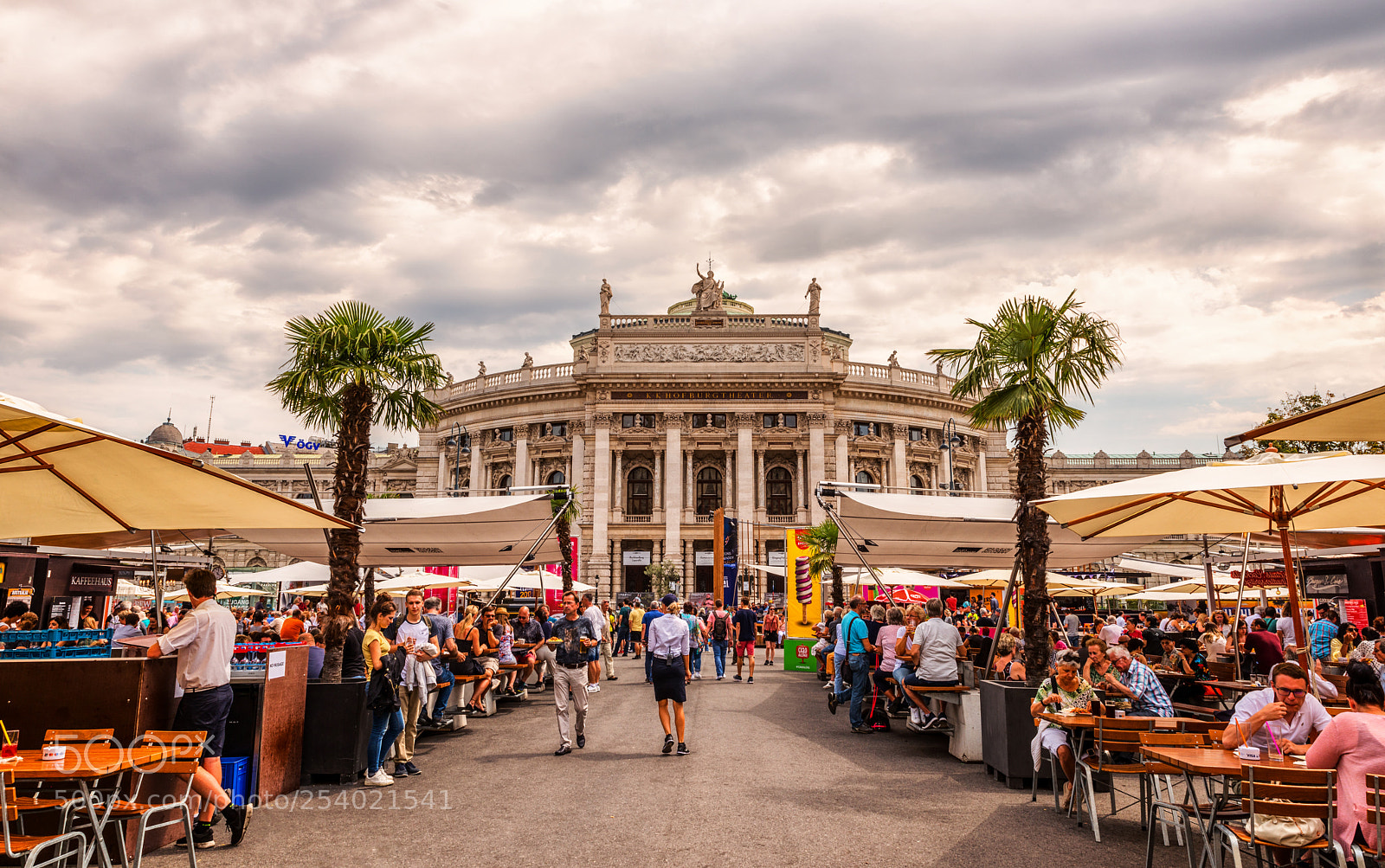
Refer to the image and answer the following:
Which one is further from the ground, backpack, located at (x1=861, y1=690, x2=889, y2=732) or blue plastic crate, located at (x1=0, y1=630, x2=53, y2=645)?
blue plastic crate, located at (x1=0, y1=630, x2=53, y2=645)

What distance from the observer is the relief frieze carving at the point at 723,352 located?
181 feet

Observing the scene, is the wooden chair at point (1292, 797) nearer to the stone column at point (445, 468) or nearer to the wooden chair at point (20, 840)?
the wooden chair at point (20, 840)

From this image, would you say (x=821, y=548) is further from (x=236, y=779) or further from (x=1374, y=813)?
(x=1374, y=813)

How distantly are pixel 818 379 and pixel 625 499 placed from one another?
48.1 ft

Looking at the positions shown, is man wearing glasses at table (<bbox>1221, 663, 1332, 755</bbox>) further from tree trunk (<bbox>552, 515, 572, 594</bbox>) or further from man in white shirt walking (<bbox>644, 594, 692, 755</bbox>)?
tree trunk (<bbox>552, 515, 572, 594</bbox>)

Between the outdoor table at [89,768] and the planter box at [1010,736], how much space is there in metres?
7.48

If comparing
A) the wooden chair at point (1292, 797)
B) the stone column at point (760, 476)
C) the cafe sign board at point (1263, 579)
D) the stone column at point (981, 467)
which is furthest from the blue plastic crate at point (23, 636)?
the stone column at point (981, 467)

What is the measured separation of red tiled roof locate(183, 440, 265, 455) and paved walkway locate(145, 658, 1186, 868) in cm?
8688

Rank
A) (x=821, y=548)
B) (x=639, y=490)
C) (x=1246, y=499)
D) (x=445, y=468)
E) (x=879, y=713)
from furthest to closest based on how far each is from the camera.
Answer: (x=445, y=468) → (x=639, y=490) → (x=821, y=548) → (x=879, y=713) → (x=1246, y=499)

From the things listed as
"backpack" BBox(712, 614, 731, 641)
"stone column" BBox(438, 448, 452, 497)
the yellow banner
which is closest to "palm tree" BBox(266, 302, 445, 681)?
"backpack" BBox(712, 614, 731, 641)

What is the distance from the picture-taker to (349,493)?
1230 cm

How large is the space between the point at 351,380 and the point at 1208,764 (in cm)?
1155

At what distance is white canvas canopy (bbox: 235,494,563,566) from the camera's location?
13.6m

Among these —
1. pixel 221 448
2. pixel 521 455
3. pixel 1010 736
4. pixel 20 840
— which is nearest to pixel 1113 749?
pixel 1010 736
